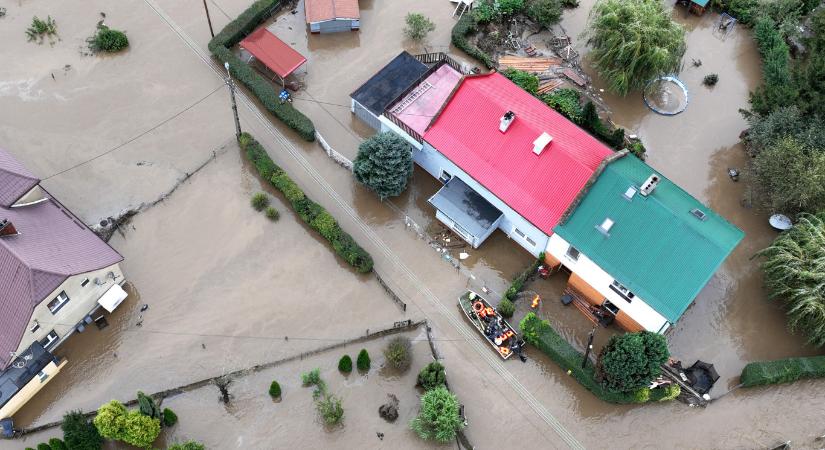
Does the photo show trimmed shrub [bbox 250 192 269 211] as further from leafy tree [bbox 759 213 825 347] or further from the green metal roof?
leafy tree [bbox 759 213 825 347]

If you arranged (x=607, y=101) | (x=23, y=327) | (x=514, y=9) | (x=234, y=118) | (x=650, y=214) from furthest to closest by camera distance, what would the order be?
(x=514, y=9), (x=607, y=101), (x=234, y=118), (x=650, y=214), (x=23, y=327)

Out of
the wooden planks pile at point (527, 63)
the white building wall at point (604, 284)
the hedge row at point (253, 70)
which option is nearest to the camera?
the white building wall at point (604, 284)

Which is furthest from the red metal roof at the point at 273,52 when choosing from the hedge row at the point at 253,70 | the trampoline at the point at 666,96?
the trampoline at the point at 666,96

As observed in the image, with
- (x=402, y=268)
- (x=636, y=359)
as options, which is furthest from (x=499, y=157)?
(x=636, y=359)

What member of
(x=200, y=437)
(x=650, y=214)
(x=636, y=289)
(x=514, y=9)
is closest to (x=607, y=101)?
(x=514, y=9)

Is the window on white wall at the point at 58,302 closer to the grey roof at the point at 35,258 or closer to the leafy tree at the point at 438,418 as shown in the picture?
the grey roof at the point at 35,258

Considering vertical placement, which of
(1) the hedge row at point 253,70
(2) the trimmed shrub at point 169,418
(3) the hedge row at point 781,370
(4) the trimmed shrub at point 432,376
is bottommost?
(2) the trimmed shrub at point 169,418

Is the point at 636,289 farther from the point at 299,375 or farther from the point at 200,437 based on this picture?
the point at 200,437
